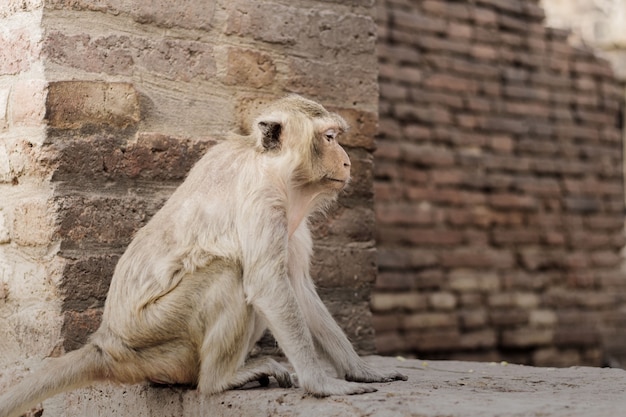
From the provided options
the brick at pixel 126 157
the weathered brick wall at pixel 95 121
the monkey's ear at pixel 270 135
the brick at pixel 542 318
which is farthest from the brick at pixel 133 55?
the brick at pixel 542 318

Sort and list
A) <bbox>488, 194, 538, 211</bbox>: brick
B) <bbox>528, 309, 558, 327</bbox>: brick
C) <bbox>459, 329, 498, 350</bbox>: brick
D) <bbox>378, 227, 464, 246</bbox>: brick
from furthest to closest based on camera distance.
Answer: <bbox>528, 309, 558, 327</bbox>: brick < <bbox>488, 194, 538, 211</bbox>: brick < <bbox>459, 329, 498, 350</bbox>: brick < <bbox>378, 227, 464, 246</bbox>: brick

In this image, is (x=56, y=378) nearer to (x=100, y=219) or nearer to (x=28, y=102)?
(x=100, y=219)

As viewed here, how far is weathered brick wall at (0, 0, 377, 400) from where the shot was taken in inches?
128

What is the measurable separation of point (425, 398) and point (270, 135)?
925 millimetres

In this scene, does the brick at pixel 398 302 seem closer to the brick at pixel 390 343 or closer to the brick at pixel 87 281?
the brick at pixel 390 343

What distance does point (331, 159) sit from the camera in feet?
10.1

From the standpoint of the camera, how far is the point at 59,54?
327 centimetres

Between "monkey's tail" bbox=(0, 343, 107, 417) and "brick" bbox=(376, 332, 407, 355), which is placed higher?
"brick" bbox=(376, 332, 407, 355)

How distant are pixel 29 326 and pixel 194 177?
76cm

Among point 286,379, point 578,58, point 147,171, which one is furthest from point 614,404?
point 578,58

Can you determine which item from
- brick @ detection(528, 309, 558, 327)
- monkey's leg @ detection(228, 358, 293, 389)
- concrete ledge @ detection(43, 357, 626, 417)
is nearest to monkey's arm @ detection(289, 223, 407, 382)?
concrete ledge @ detection(43, 357, 626, 417)

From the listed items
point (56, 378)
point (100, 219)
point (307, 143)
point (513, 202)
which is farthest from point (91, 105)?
point (513, 202)

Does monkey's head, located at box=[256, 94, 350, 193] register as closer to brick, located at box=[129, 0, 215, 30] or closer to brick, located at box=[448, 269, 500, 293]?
brick, located at box=[129, 0, 215, 30]

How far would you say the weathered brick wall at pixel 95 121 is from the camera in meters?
3.25
